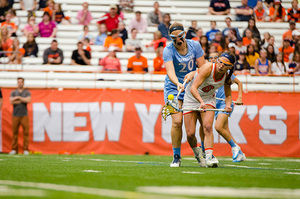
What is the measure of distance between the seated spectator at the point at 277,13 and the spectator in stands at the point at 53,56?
9289 mm

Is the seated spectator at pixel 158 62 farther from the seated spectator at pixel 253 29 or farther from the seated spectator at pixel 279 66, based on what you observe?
the seated spectator at pixel 253 29

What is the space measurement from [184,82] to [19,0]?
15233 mm

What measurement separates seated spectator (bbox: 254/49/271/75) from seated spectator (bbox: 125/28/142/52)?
4236 millimetres

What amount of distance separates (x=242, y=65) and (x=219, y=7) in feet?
15.5

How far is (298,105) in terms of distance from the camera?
17703 millimetres

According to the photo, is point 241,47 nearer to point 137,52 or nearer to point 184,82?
point 137,52

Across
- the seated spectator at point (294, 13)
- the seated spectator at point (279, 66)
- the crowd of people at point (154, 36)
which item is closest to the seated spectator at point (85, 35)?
the crowd of people at point (154, 36)

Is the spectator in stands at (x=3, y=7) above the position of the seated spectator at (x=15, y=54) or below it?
above

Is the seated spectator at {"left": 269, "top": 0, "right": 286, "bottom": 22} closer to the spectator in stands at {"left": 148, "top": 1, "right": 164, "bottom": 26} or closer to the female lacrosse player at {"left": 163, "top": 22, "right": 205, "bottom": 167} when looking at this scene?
the spectator in stands at {"left": 148, "top": 1, "right": 164, "bottom": 26}

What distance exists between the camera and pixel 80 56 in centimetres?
1972

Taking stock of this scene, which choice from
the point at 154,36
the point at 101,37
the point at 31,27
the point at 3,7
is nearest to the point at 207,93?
the point at 154,36

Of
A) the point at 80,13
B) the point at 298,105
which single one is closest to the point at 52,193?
the point at 298,105

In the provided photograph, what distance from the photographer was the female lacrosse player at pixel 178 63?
33.4 ft

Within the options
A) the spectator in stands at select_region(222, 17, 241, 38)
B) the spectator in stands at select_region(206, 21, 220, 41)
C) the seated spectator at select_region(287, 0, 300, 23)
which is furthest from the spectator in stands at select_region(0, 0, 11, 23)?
the seated spectator at select_region(287, 0, 300, 23)
